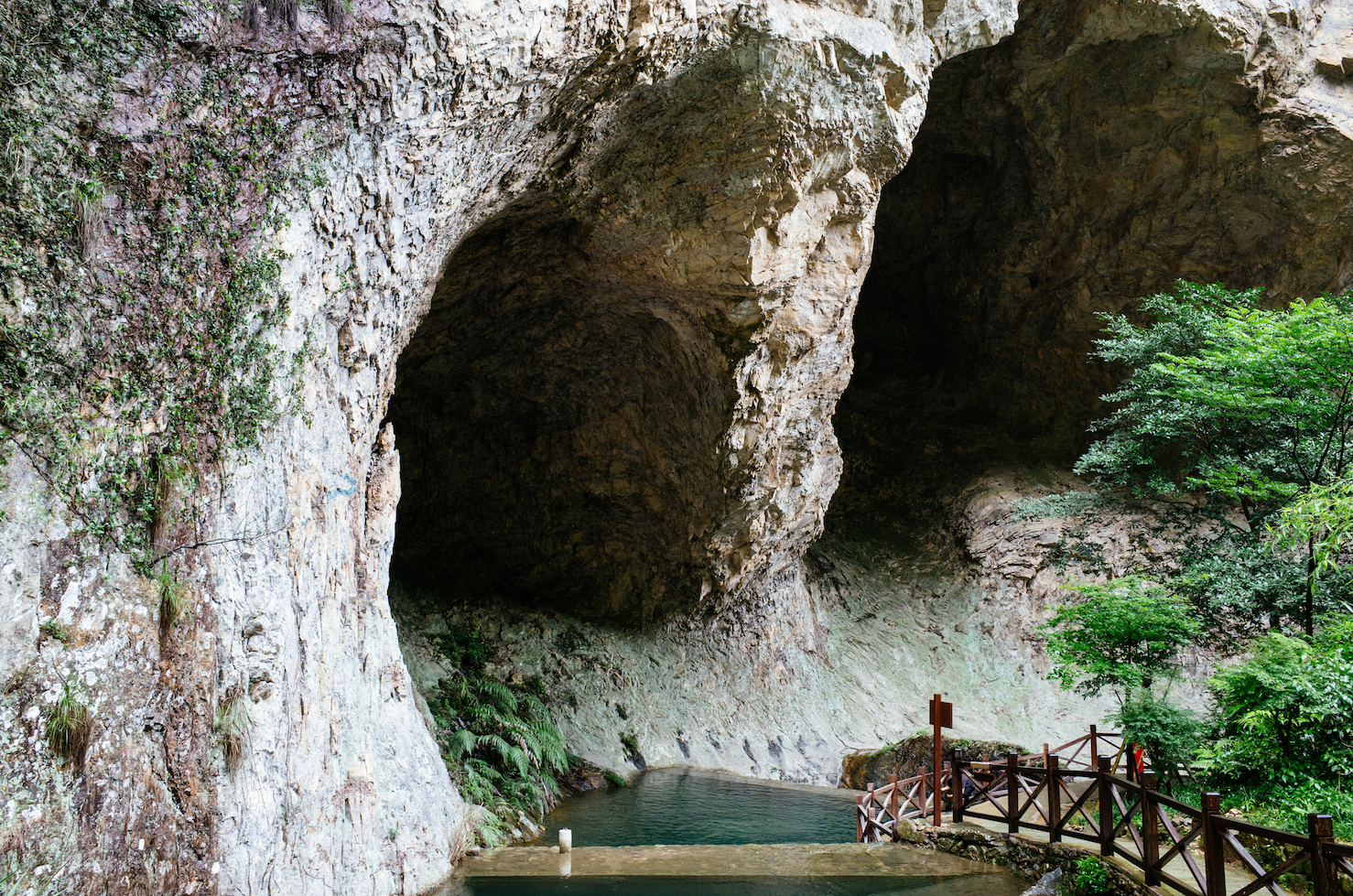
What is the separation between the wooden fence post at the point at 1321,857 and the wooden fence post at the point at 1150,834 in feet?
4.25

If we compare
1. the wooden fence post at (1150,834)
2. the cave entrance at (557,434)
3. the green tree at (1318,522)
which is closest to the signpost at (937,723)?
the wooden fence post at (1150,834)

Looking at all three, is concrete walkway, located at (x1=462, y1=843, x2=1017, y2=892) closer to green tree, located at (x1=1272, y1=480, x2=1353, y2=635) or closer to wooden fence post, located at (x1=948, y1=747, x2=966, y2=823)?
wooden fence post, located at (x1=948, y1=747, x2=966, y2=823)

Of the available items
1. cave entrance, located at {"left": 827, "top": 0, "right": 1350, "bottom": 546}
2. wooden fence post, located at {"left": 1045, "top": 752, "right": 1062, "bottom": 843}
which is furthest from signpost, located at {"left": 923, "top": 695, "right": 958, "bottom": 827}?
cave entrance, located at {"left": 827, "top": 0, "right": 1350, "bottom": 546}

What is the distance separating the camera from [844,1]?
9.53m

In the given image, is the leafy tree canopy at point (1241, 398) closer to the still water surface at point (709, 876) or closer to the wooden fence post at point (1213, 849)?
the wooden fence post at point (1213, 849)

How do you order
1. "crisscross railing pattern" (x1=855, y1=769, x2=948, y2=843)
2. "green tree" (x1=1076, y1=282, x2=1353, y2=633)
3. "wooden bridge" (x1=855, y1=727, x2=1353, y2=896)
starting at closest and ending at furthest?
"wooden bridge" (x1=855, y1=727, x2=1353, y2=896)
"crisscross railing pattern" (x1=855, y1=769, x2=948, y2=843)
"green tree" (x1=1076, y1=282, x2=1353, y2=633)

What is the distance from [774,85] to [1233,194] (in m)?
11.8

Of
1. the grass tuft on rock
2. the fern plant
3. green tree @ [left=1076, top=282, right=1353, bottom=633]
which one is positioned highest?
green tree @ [left=1076, top=282, right=1353, bottom=633]

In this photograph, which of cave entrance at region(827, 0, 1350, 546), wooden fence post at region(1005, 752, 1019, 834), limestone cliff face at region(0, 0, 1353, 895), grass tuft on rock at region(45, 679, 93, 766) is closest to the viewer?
grass tuft on rock at region(45, 679, 93, 766)

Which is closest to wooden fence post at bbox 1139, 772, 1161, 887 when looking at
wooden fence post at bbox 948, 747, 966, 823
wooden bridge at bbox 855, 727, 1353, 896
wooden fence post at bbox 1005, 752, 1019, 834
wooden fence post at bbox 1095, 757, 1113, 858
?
wooden bridge at bbox 855, 727, 1353, 896

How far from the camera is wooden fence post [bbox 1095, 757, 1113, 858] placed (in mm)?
6316

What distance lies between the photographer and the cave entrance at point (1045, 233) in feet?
50.3

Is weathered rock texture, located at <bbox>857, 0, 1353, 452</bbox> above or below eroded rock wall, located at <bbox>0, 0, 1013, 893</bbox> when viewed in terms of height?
above

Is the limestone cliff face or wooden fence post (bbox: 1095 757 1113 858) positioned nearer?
the limestone cliff face
